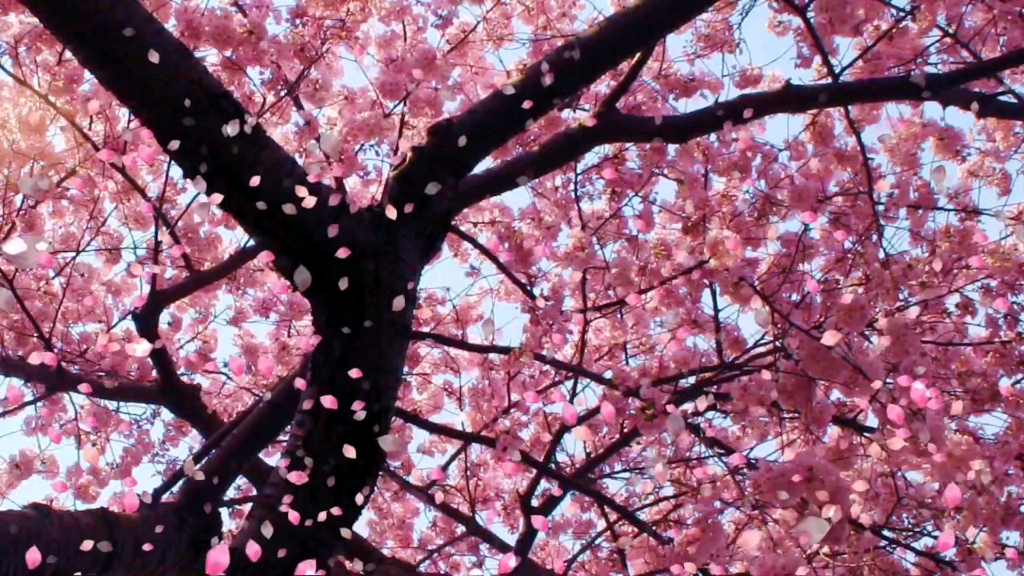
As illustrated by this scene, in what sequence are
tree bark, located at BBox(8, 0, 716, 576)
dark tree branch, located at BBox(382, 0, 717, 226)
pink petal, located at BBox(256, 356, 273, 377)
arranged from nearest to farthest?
1. tree bark, located at BBox(8, 0, 716, 576)
2. dark tree branch, located at BBox(382, 0, 717, 226)
3. pink petal, located at BBox(256, 356, 273, 377)

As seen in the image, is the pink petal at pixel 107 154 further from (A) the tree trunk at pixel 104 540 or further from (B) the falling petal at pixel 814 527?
(B) the falling petal at pixel 814 527

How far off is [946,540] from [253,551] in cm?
363

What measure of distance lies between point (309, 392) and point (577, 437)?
2354 mm

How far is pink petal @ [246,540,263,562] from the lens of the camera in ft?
10.6

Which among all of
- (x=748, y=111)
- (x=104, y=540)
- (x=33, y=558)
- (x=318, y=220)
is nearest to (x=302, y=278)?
(x=318, y=220)

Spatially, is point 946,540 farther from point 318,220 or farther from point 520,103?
point 318,220

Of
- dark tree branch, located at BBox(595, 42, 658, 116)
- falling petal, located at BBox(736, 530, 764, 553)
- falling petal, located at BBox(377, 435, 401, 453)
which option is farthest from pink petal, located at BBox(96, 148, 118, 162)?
falling petal, located at BBox(736, 530, 764, 553)

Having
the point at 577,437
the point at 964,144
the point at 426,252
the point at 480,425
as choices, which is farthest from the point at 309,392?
the point at 964,144

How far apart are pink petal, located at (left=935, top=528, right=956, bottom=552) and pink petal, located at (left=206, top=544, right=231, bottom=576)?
371cm

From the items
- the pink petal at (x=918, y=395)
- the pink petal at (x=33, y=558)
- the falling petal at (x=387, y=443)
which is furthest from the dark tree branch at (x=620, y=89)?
the pink petal at (x=33, y=558)

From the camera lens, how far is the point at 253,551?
3.23 m

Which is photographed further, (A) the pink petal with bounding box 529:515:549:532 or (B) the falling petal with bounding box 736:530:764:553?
(B) the falling petal with bounding box 736:530:764:553

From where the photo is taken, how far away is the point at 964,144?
5.67 metres

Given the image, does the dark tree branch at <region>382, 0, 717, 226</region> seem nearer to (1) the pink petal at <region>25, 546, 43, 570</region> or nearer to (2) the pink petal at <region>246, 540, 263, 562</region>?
(2) the pink petal at <region>246, 540, 263, 562</region>
